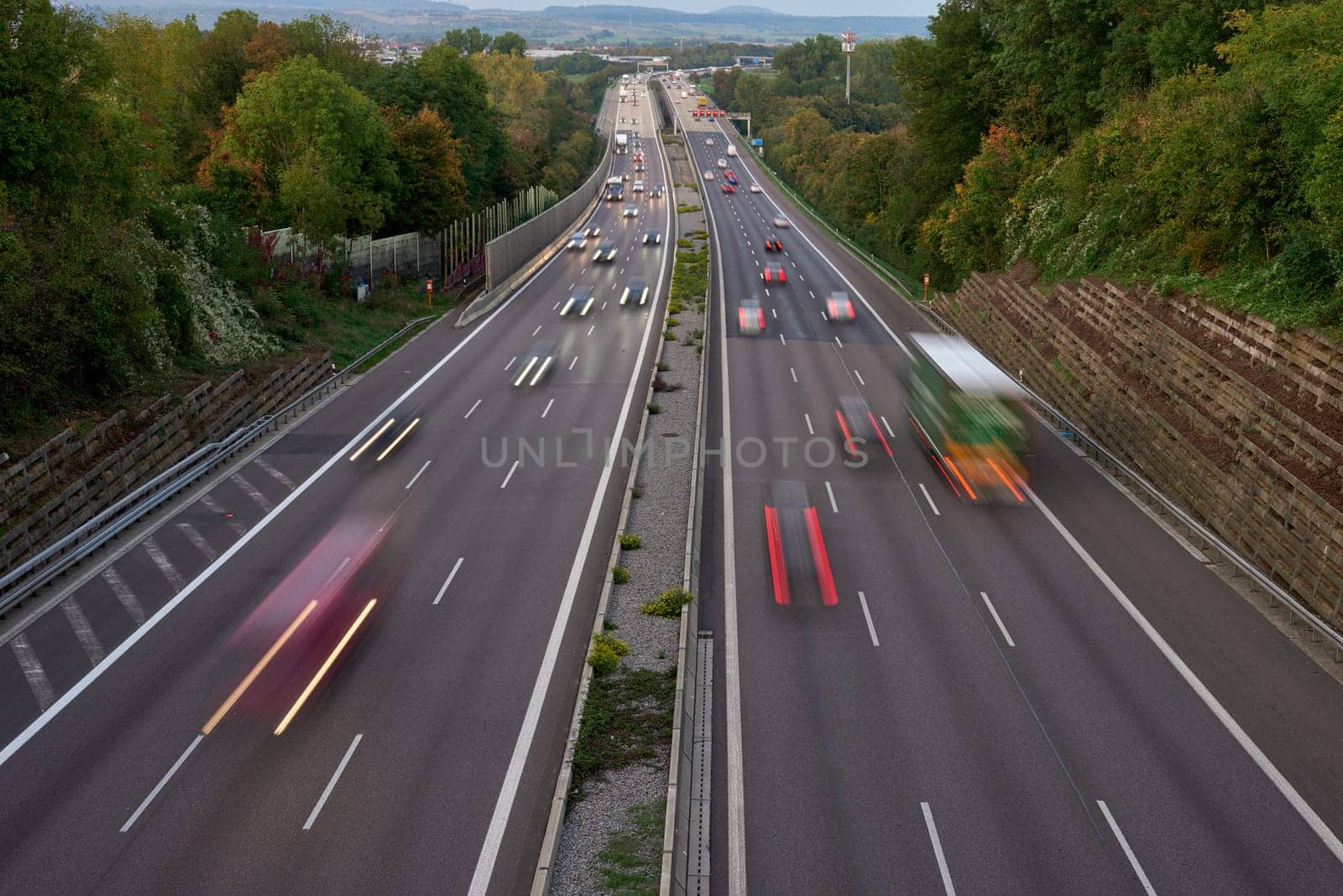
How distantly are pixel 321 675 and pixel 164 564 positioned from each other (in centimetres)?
771

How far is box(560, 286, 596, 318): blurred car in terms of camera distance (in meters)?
59.3

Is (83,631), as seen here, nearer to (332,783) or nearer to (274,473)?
(332,783)

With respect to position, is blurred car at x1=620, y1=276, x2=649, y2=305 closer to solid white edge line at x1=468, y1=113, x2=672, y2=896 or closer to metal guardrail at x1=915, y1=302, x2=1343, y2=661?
metal guardrail at x1=915, y1=302, x2=1343, y2=661

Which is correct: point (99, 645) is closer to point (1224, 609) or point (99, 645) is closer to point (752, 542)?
point (752, 542)

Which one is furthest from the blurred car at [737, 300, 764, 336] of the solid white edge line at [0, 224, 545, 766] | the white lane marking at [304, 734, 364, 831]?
the white lane marking at [304, 734, 364, 831]

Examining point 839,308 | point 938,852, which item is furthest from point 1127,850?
point 839,308

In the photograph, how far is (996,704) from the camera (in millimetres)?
20031

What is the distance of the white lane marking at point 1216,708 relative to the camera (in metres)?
16.6

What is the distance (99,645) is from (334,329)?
30.6 meters

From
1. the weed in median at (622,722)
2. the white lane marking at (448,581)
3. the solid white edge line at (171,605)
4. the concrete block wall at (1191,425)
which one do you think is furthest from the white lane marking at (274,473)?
the concrete block wall at (1191,425)

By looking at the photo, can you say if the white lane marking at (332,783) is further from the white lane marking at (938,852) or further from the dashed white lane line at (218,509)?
the dashed white lane line at (218,509)

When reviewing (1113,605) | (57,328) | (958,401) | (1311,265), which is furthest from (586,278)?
(1113,605)

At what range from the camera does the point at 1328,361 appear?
27.0 metres

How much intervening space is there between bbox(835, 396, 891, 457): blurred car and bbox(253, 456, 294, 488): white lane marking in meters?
17.4
